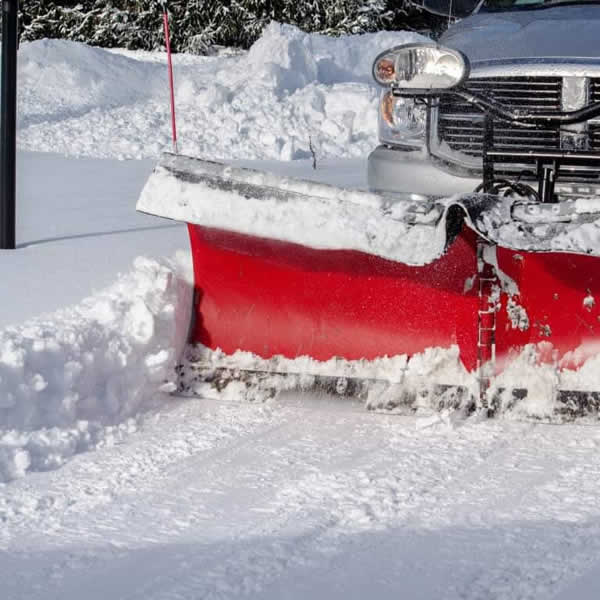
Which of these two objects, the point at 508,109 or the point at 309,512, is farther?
the point at 508,109

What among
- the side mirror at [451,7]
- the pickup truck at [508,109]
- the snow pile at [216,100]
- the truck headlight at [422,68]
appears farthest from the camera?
the snow pile at [216,100]

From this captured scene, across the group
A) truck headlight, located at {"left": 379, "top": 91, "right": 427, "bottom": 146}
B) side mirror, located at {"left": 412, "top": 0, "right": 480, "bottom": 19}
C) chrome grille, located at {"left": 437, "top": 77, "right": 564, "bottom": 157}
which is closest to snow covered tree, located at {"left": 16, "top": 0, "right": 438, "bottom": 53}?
side mirror, located at {"left": 412, "top": 0, "right": 480, "bottom": 19}

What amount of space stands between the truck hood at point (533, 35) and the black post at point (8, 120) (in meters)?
2.01

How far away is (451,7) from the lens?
18.2 feet

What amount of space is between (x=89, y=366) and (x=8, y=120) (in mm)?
2176

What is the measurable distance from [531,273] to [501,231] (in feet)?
1.53

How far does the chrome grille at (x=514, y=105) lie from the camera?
416cm

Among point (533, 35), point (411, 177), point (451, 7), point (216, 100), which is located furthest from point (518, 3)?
point (216, 100)

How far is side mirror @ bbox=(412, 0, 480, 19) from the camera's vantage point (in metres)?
5.55

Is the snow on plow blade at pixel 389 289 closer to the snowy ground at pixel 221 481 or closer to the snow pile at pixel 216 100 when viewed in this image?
the snowy ground at pixel 221 481

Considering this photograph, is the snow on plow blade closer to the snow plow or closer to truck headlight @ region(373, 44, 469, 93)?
the snow plow

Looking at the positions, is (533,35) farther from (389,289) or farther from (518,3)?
(389,289)

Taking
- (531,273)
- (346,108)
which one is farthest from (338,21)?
(531,273)

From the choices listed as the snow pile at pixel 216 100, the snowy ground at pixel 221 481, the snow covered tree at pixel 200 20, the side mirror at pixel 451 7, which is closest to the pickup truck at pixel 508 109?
the side mirror at pixel 451 7
